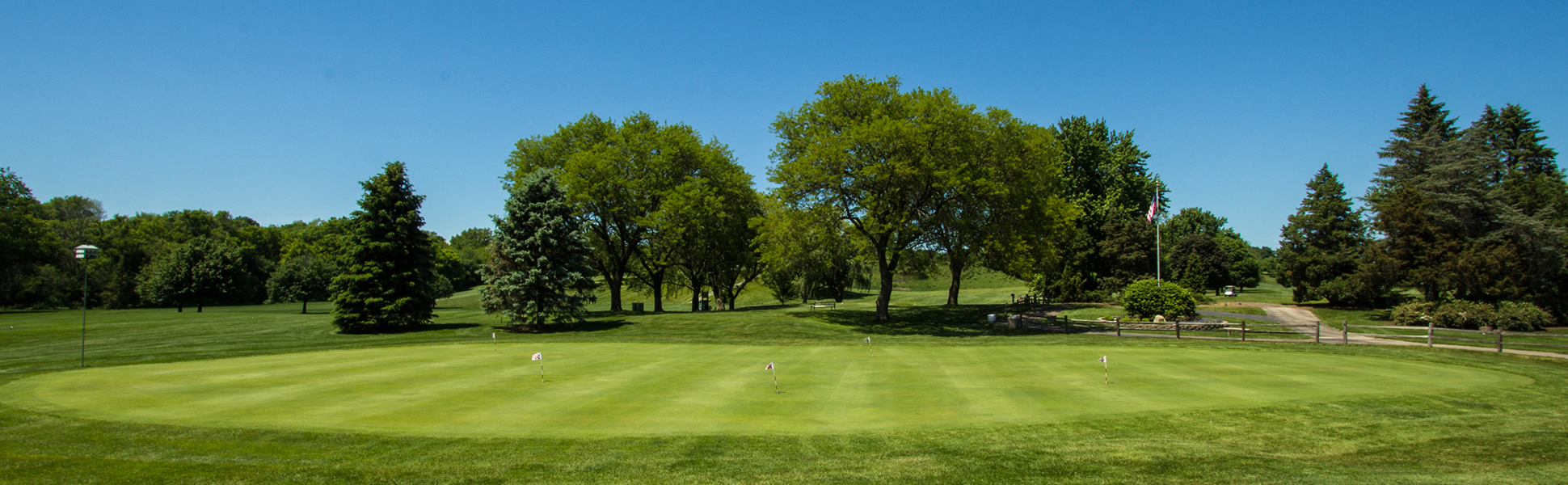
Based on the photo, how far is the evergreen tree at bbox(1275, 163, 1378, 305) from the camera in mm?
48094

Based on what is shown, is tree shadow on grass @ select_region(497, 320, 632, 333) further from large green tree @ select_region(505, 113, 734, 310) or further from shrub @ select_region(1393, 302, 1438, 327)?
shrub @ select_region(1393, 302, 1438, 327)

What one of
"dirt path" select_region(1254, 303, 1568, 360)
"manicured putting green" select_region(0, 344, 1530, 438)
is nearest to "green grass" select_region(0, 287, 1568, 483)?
"manicured putting green" select_region(0, 344, 1530, 438)

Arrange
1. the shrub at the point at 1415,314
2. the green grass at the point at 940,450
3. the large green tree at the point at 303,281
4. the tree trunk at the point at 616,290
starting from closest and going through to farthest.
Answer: the green grass at the point at 940,450
the shrub at the point at 1415,314
the tree trunk at the point at 616,290
the large green tree at the point at 303,281

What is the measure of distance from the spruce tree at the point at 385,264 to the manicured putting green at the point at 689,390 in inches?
543

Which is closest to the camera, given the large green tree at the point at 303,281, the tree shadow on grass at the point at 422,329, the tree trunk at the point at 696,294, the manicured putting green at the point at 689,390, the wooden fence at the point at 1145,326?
the manicured putting green at the point at 689,390

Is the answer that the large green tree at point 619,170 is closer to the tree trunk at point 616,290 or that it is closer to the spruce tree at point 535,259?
→ the tree trunk at point 616,290

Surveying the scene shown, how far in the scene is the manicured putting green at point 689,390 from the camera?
34.1 ft

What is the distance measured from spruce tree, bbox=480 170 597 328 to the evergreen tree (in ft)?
171

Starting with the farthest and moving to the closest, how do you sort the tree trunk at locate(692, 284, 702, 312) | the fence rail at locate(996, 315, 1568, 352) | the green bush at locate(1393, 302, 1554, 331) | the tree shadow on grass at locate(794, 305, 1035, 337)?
the tree trunk at locate(692, 284, 702, 312) → the tree shadow on grass at locate(794, 305, 1035, 337) → the green bush at locate(1393, 302, 1554, 331) → the fence rail at locate(996, 315, 1568, 352)

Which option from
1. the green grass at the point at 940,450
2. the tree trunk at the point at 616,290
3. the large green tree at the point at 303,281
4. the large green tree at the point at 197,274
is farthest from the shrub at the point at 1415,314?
the large green tree at the point at 197,274

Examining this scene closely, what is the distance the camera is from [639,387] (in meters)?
13.3

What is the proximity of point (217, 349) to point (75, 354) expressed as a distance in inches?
150

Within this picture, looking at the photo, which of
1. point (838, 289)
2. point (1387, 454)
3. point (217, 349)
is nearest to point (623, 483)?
point (1387, 454)

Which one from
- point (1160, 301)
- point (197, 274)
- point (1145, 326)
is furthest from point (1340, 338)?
point (197, 274)
